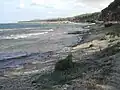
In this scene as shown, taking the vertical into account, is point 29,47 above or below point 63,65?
below

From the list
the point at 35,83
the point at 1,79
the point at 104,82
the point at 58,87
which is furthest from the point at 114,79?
the point at 1,79

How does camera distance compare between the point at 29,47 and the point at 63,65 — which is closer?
the point at 63,65

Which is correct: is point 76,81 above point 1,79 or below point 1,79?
above

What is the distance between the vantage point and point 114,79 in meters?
13.5

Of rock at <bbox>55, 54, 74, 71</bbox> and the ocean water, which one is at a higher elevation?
rock at <bbox>55, 54, 74, 71</bbox>

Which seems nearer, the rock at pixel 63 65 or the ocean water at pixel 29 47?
the rock at pixel 63 65

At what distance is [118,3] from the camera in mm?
110688

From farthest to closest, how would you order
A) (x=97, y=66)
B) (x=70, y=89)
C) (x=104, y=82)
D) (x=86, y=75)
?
(x=97, y=66) < (x=86, y=75) < (x=104, y=82) < (x=70, y=89)

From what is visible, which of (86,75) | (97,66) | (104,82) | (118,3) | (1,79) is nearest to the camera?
(104,82)

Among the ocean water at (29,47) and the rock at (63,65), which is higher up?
the rock at (63,65)

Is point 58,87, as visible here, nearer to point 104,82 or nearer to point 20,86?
point 104,82

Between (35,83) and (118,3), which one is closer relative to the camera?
(35,83)

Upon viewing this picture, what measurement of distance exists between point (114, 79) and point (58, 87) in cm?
236

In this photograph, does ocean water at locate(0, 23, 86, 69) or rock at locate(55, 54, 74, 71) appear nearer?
rock at locate(55, 54, 74, 71)
